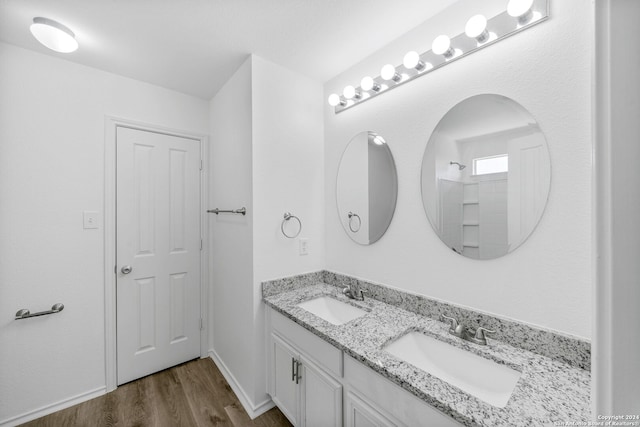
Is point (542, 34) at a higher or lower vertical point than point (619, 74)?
higher

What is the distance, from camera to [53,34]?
1381 millimetres

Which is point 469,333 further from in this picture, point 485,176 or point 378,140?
point 378,140

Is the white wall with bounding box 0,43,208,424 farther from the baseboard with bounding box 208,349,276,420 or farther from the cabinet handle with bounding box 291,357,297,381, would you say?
the cabinet handle with bounding box 291,357,297,381

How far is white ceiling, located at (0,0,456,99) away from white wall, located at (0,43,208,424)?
0.19 meters

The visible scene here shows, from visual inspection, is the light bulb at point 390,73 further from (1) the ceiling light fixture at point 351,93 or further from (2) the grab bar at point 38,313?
(2) the grab bar at point 38,313

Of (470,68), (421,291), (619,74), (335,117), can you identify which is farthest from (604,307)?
(335,117)

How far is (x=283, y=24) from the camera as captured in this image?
144cm

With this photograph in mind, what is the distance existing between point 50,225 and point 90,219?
20cm

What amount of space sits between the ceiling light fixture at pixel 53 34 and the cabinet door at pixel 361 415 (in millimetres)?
2313

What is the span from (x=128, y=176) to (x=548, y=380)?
8.65 ft

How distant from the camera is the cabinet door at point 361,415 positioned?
99 centimetres

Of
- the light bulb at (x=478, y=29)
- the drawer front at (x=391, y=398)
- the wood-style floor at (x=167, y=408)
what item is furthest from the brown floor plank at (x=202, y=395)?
the light bulb at (x=478, y=29)

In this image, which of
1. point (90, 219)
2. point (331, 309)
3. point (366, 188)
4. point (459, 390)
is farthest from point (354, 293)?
point (90, 219)

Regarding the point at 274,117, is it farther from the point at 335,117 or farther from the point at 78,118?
the point at 78,118
